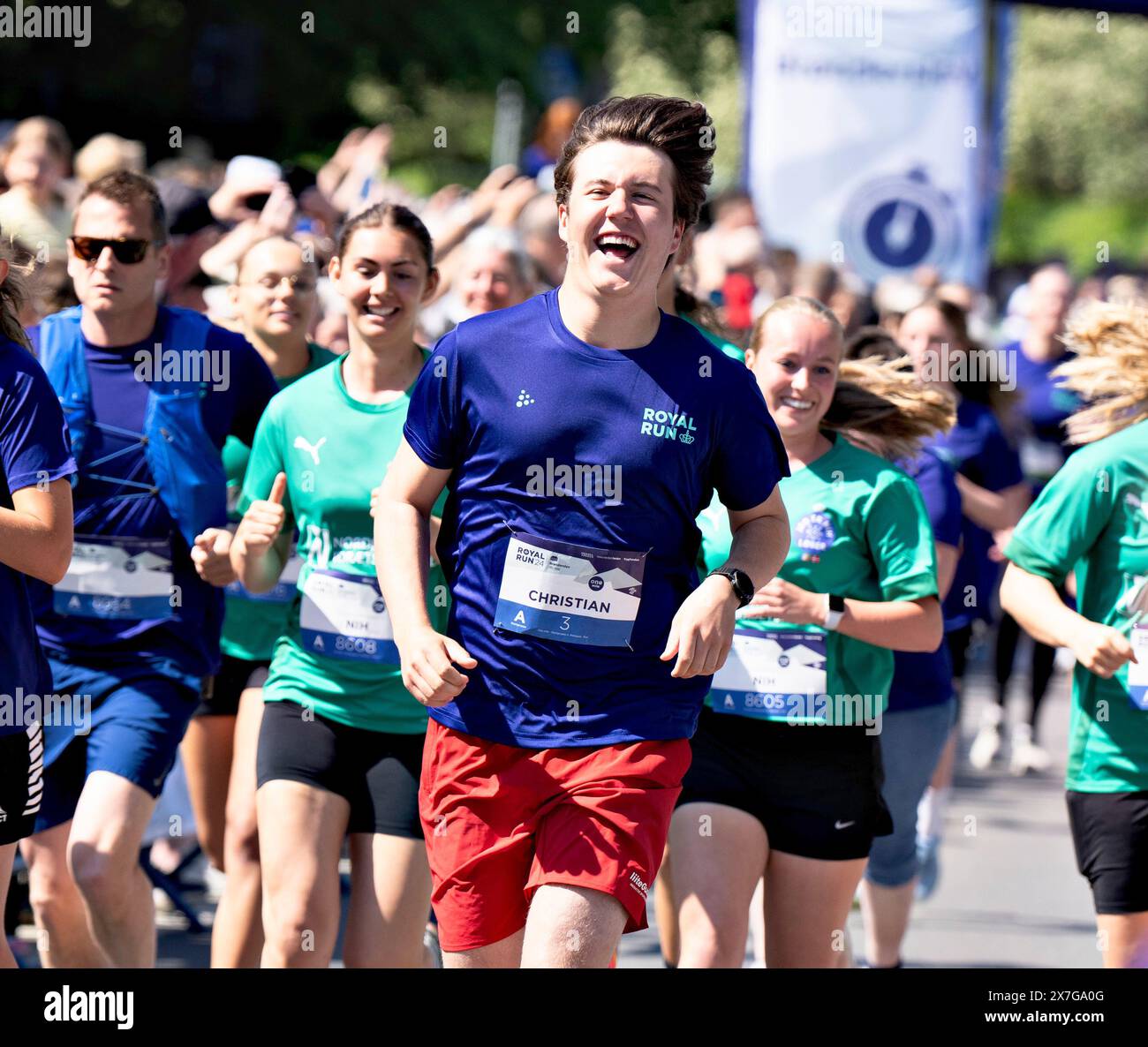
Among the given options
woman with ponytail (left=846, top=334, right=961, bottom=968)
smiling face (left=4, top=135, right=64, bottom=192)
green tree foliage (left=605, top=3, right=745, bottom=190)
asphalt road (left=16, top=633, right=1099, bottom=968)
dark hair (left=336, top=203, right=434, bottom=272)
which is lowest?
asphalt road (left=16, top=633, right=1099, bottom=968)

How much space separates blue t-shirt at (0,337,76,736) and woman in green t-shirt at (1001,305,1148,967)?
215 cm

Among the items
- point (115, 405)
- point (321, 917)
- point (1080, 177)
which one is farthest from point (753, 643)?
point (1080, 177)

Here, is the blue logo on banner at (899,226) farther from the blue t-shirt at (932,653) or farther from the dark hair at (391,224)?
the dark hair at (391,224)

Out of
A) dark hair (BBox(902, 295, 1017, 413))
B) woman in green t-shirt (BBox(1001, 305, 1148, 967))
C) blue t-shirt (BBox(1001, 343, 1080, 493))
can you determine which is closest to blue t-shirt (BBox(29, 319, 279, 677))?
woman in green t-shirt (BBox(1001, 305, 1148, 967))

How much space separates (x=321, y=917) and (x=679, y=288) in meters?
2.12

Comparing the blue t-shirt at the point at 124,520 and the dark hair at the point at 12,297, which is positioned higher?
the dark hair at the point at 12,297

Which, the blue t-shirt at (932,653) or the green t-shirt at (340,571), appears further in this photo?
the blue t-shirt at (932,653)

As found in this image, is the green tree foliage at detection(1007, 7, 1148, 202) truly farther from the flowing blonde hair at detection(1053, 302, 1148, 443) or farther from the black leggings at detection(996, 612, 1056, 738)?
the flowing blonde hair at detection(1053, 302, 1148, 443)

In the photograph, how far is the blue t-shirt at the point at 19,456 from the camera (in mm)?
3836

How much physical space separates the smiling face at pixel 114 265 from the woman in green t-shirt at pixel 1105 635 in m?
2.31

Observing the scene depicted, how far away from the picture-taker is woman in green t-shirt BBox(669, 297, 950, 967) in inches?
185

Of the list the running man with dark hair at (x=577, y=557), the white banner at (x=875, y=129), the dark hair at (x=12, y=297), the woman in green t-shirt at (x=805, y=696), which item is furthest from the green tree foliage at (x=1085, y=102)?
the running man with dark hair at (x=577, y=557)
